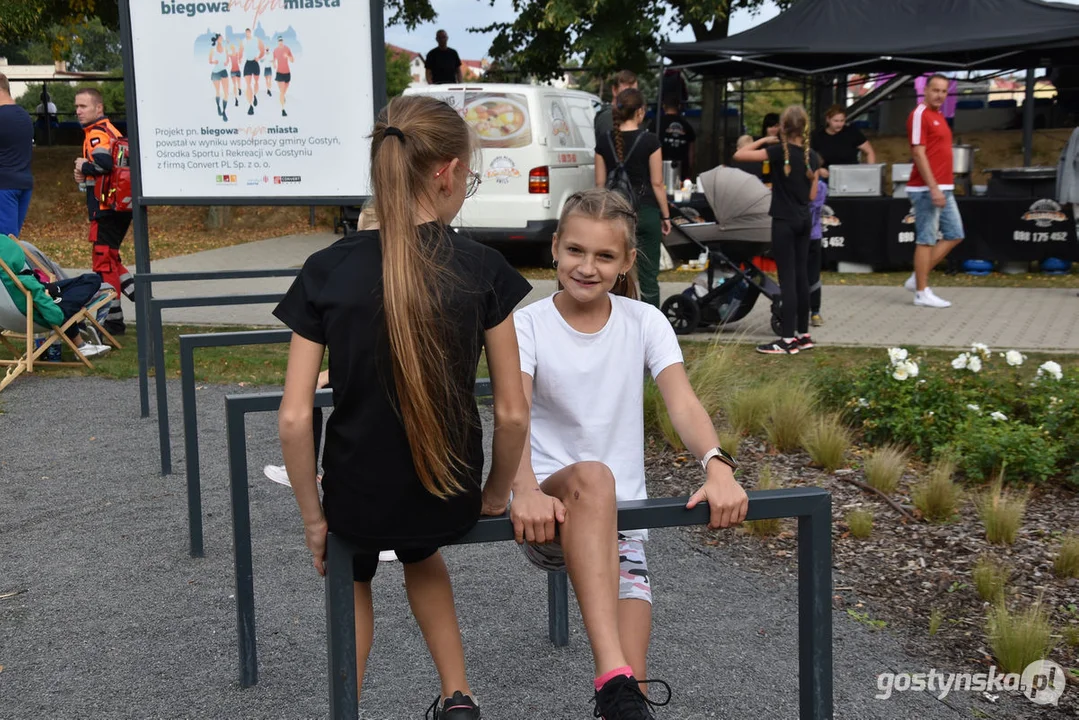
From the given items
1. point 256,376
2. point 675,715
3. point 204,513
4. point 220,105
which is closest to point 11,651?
point 204,513

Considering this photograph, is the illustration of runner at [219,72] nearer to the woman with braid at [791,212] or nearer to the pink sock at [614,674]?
the woman with braid at [791,212]

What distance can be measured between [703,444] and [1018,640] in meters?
1.36

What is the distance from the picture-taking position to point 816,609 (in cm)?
234

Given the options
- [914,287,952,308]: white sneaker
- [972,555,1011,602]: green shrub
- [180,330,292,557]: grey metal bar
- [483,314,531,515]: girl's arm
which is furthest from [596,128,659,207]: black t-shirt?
[483,314,531,515]: girl's arm

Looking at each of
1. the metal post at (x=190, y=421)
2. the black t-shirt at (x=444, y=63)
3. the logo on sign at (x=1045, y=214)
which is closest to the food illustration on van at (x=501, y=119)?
the logo on sign at (x=1045, y=214)

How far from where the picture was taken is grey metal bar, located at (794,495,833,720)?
2326mm

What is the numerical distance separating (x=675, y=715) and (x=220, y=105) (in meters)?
5.00

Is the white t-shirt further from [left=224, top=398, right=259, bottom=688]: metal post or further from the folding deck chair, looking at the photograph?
the folding deck chair

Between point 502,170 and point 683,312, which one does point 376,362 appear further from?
point 502,170

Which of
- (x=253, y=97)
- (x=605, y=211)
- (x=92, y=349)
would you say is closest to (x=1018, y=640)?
(x=605, y=211)

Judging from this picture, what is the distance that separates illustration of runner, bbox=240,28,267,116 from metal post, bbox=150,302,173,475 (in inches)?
71.2

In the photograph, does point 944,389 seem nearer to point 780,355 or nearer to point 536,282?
point 780,355

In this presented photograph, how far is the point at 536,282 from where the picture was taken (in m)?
13.3

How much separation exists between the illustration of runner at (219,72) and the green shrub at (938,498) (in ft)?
14.7
